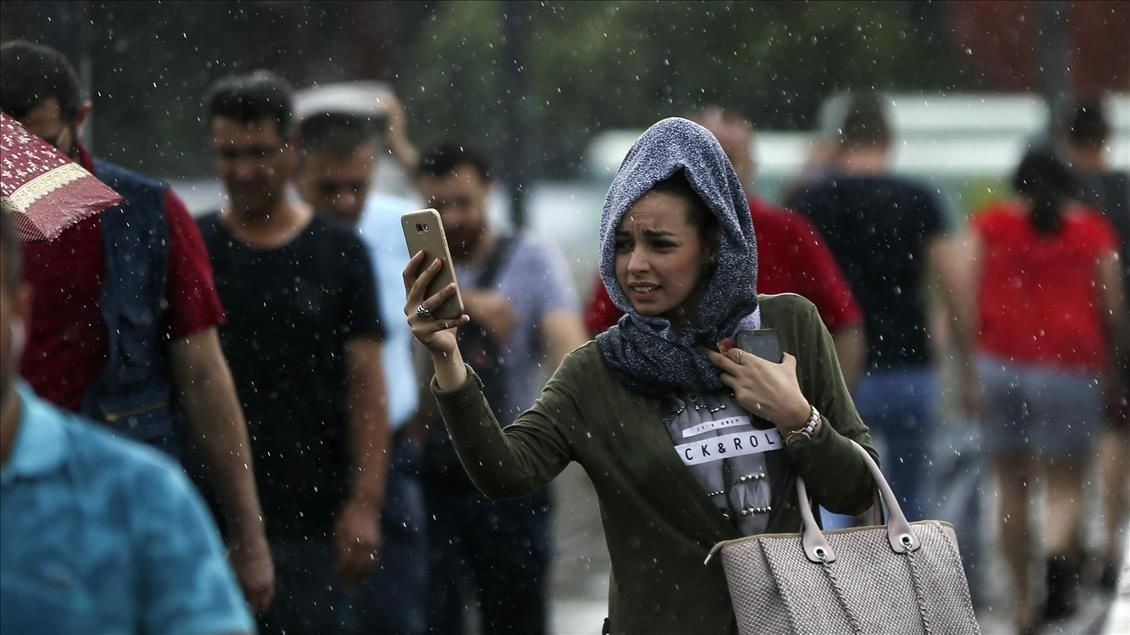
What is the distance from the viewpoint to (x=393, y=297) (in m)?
6.79

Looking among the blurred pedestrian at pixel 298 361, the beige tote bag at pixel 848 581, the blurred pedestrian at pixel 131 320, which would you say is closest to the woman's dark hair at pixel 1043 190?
the blurred pedestrian at pixel 298 361

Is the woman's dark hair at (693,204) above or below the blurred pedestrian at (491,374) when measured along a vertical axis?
above

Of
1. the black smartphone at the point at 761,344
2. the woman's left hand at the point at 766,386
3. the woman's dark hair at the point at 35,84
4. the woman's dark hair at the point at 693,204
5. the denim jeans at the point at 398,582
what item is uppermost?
the woman's dark hair at the point at 35,84

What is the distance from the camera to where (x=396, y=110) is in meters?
8.80

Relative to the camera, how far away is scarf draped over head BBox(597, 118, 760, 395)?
12.2 ft

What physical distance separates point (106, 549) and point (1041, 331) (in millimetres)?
A: 6779

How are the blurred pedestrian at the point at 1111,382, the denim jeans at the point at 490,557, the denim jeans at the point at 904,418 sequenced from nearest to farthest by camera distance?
1. the denim jeans at the point at 490,557
2. the denim jeans at the point at 904,418
3. the blurred pedestrian at the point at 1111,382

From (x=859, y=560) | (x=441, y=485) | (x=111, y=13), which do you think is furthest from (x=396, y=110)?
(x=859, y=560)

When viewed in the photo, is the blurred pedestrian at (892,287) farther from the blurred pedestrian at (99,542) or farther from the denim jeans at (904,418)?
the blurred pedestrian at (99,542)

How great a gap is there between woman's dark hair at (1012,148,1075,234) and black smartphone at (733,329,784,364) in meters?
4.95

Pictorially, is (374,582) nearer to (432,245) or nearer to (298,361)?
(298,361)

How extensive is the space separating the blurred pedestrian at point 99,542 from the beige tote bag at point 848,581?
1.38 m

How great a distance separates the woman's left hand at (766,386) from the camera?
360cm

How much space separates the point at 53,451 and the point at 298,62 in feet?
27.4
